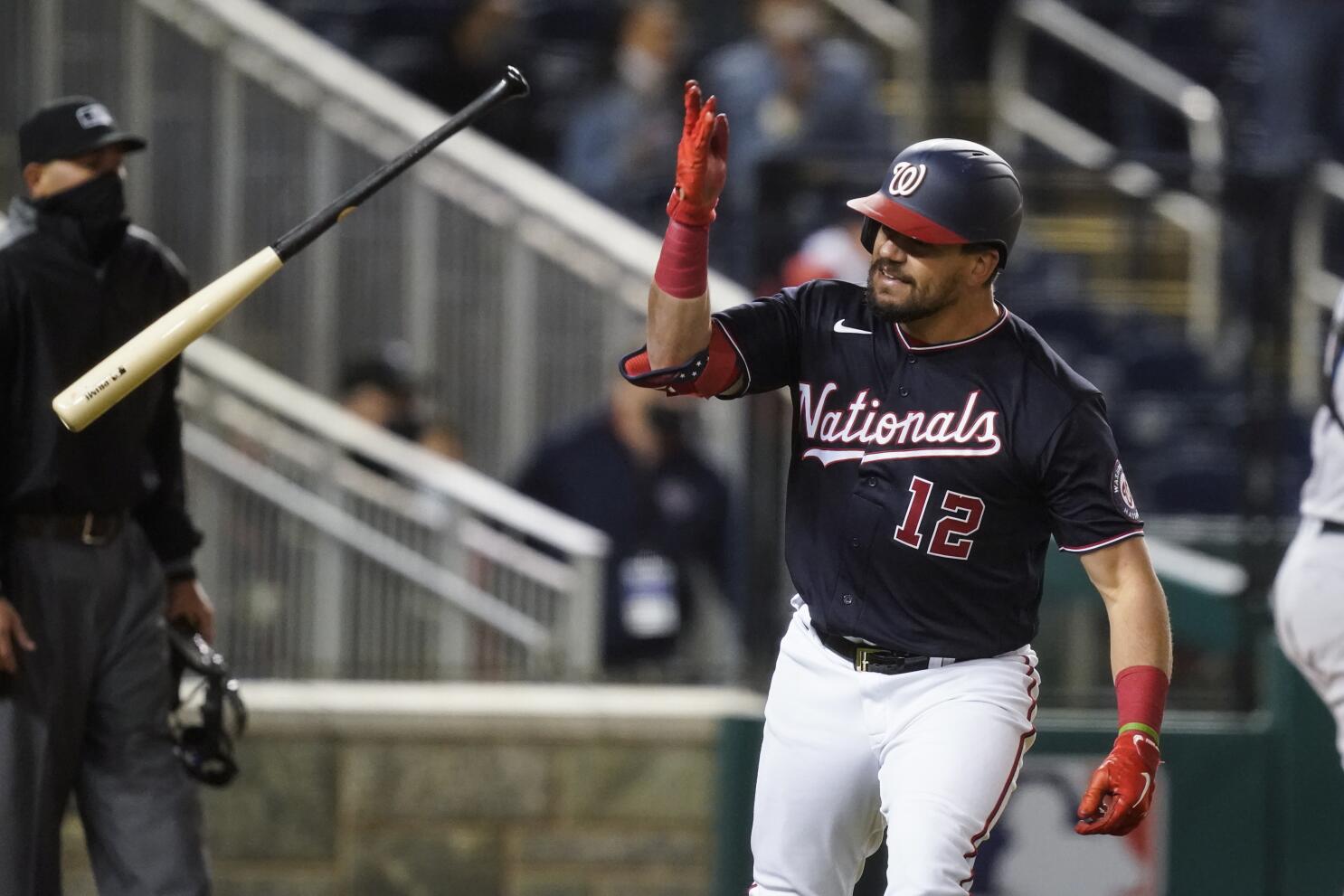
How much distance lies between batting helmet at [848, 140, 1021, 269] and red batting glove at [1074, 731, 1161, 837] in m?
0.90

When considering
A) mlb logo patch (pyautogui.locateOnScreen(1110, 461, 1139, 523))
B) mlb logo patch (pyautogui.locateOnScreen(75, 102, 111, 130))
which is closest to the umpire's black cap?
mlb logo patch (pyautogui.locateOnScreen(75, 102, 111, 130))

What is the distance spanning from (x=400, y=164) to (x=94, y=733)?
4.37 feet

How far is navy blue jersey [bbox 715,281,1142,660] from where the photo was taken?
3621 mm

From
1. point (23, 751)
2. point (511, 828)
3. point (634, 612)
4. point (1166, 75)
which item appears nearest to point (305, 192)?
point (634, 612)

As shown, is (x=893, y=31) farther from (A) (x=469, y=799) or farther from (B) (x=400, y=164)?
(B) (x=400, y=164)

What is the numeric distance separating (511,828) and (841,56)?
3.82 m

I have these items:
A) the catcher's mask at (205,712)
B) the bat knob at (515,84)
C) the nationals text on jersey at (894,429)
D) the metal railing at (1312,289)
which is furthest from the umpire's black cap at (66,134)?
the metal railing at (1312,289)

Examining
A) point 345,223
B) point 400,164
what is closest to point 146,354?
point 400,164

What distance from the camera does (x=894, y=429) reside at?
12.1ft

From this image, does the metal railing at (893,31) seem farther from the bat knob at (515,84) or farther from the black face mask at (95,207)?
the bat knob at (515,84)

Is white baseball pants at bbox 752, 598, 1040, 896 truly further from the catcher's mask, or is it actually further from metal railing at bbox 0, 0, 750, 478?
metal railing at bbox 0, 0, 750, 478

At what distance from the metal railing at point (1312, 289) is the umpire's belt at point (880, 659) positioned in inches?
116

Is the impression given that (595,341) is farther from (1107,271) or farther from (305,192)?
(1107,271)

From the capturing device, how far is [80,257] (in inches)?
163
